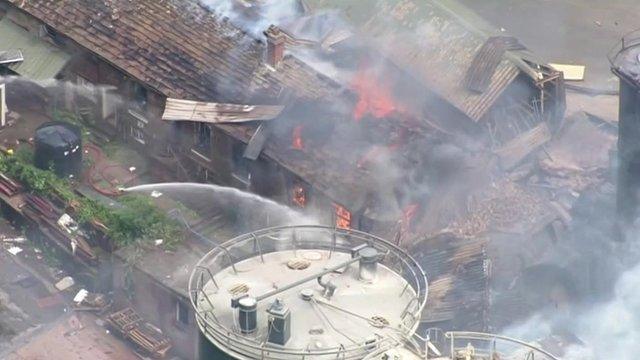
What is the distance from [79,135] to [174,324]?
8.04 m

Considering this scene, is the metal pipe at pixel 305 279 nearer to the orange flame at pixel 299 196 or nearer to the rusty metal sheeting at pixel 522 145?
the orange flame at pixel 299 196

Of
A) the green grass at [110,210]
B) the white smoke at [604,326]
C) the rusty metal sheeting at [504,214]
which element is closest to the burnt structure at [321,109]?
the rusty metal sheeting at [504,214]

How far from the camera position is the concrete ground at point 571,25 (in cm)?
4900

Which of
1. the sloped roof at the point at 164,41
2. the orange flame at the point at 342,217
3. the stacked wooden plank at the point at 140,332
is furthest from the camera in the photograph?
the sloped roof at the point at 164,41

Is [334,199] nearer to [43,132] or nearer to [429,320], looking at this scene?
[429,320]

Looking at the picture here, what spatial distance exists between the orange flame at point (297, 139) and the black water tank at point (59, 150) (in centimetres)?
701

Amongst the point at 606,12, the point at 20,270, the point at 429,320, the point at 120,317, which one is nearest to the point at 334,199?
the point at 429,320

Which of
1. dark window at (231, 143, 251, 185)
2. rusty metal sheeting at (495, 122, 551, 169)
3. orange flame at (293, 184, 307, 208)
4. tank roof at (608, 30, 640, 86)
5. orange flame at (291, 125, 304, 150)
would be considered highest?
tank roof at (608, 30, 640, 86)

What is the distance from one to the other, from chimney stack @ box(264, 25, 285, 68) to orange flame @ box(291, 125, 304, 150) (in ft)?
10.1

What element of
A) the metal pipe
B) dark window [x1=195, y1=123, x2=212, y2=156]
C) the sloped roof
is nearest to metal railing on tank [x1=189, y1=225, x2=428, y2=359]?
the metal pipe

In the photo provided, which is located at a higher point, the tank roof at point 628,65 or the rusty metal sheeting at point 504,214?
the tank roof at point 628,65

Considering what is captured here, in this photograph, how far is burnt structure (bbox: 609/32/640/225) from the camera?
30766mm

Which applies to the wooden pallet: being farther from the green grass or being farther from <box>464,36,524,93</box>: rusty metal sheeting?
<box>464,36,524,93</box>: rusty metal sheeting

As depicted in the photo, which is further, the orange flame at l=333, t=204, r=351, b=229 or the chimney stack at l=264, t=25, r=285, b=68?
the chimney stack at l=264, t=25, r=285, b=68
